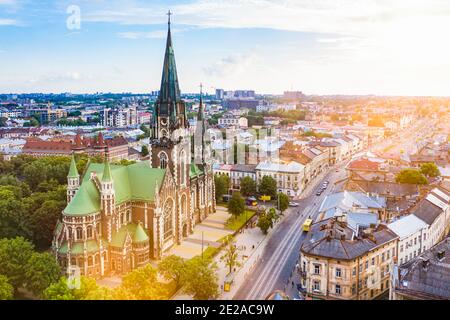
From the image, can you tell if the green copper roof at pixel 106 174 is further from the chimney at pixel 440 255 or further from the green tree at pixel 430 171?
the green tree at pixel 430 171

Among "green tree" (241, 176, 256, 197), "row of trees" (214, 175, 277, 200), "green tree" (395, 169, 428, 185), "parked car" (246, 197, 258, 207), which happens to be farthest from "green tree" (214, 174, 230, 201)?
"green tree" (395, 169, 428, 185)

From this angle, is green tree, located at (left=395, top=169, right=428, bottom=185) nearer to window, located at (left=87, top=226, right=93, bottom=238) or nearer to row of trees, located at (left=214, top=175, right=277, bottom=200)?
row of trees, located at (left=214, top=175, right=277, bottom=200)

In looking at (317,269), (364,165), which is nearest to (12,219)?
(317,269)

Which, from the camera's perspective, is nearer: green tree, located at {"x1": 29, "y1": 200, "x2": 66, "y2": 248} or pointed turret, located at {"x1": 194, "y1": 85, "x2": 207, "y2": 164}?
green tree, located at {"x1": 29, "y1": 200, "x2": 66, "y2": 248}

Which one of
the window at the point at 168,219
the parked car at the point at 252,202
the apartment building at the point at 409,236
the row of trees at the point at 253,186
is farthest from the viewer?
the row of trees at the point at 253,186

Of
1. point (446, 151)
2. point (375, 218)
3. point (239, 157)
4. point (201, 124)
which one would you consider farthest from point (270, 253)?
point (446, 151)

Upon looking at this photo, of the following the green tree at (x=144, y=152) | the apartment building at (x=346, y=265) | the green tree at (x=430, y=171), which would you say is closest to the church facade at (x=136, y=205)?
the apartment building at (x=346, y=265)

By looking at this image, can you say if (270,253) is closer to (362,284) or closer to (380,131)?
(362,284)
